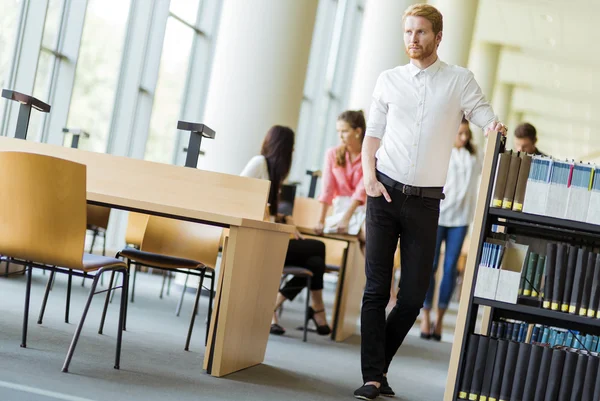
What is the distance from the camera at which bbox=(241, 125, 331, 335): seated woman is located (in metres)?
4.98

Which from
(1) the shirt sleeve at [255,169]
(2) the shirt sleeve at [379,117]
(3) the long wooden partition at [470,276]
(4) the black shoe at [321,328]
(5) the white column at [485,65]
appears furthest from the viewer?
(5) the white column at [485,65]

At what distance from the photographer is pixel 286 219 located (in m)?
5.22

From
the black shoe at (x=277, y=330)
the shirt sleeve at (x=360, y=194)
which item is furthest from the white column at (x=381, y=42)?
the black shoe at (x=277, y=330)

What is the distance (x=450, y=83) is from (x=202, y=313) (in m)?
2.85

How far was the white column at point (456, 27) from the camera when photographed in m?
11.6

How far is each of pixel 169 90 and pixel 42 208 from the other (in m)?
5.76

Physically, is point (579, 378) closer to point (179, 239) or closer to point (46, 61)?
point (179, 239)

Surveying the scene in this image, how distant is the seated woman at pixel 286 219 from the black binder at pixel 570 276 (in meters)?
2.09

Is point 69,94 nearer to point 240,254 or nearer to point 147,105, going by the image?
point 147,105

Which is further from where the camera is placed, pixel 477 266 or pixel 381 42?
pixel 381 42

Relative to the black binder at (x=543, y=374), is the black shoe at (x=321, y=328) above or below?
below

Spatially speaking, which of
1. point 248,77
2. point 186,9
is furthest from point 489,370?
point 186,9

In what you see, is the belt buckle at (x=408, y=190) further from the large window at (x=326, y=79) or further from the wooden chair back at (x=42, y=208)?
the large window at (x=326, y=79)

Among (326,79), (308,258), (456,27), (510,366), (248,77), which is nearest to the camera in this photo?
(510,366)
